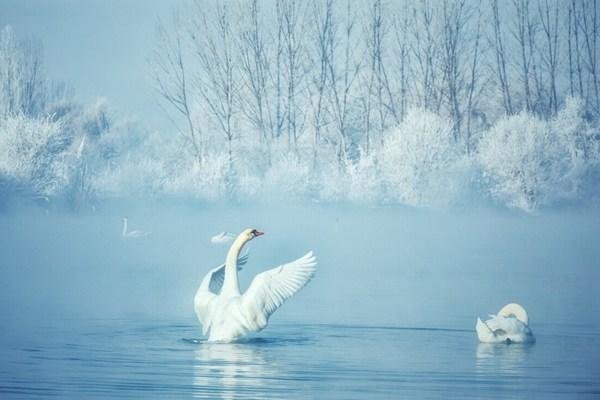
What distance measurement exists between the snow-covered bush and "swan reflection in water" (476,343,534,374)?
6421 millimetres

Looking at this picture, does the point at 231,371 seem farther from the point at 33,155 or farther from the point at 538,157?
the point at 538,157

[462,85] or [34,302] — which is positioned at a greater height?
[462,85]

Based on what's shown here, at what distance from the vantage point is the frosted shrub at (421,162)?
47.0 ft

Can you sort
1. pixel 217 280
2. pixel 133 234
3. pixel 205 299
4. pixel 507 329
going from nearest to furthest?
pixel 205 299, pixel 507 329, pixel 217 280, pixel 133 234

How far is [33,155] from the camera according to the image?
1364 centimetres

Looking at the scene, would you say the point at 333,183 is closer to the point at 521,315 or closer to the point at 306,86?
the point at 306,86

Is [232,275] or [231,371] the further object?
[232,275]

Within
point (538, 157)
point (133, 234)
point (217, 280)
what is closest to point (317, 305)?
point (217, 280)

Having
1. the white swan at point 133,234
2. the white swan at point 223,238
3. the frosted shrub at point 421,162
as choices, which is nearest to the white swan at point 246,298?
the white swan at point 223,238

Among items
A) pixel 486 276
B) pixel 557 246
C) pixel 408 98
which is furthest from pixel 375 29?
pixel 486 276

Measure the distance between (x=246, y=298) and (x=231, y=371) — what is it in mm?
498

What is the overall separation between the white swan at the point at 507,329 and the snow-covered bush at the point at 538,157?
6.31m

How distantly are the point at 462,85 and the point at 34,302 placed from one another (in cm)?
770

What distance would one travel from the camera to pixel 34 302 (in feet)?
30.9
